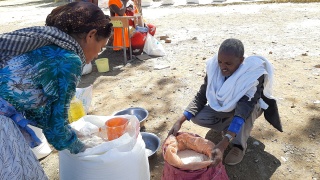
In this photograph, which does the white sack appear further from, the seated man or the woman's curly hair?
the woman's curly hair

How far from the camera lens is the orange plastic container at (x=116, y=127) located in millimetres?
1875

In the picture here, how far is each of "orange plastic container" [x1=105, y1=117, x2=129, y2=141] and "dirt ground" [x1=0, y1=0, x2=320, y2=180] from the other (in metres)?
0.58

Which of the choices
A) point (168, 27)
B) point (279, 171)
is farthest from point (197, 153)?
point (168, 27)

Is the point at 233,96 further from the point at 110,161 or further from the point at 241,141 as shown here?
the point at 110,161

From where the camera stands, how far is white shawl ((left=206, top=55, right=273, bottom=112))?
6.89 ft

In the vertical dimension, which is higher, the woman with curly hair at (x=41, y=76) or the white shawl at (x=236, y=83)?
the woman with curly hair at (x=41, y=76)

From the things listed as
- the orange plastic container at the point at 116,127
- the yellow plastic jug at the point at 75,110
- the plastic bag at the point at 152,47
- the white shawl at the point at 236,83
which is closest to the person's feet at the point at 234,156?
the white shawl at the point at 236,83

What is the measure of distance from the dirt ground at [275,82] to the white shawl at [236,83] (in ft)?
1.58

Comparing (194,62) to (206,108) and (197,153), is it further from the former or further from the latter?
(197,153)

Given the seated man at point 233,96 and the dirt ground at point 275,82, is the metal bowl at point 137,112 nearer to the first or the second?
the dirt ground at point 275,82

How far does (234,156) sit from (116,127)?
0.98 metres

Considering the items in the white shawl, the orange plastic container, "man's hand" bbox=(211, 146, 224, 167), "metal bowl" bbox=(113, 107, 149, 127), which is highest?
the white shawl

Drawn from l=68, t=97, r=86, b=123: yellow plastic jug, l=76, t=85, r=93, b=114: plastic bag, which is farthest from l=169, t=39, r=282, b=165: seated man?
l=76, t=85, r=93, b=114: plastic bag

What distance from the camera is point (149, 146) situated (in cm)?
254
